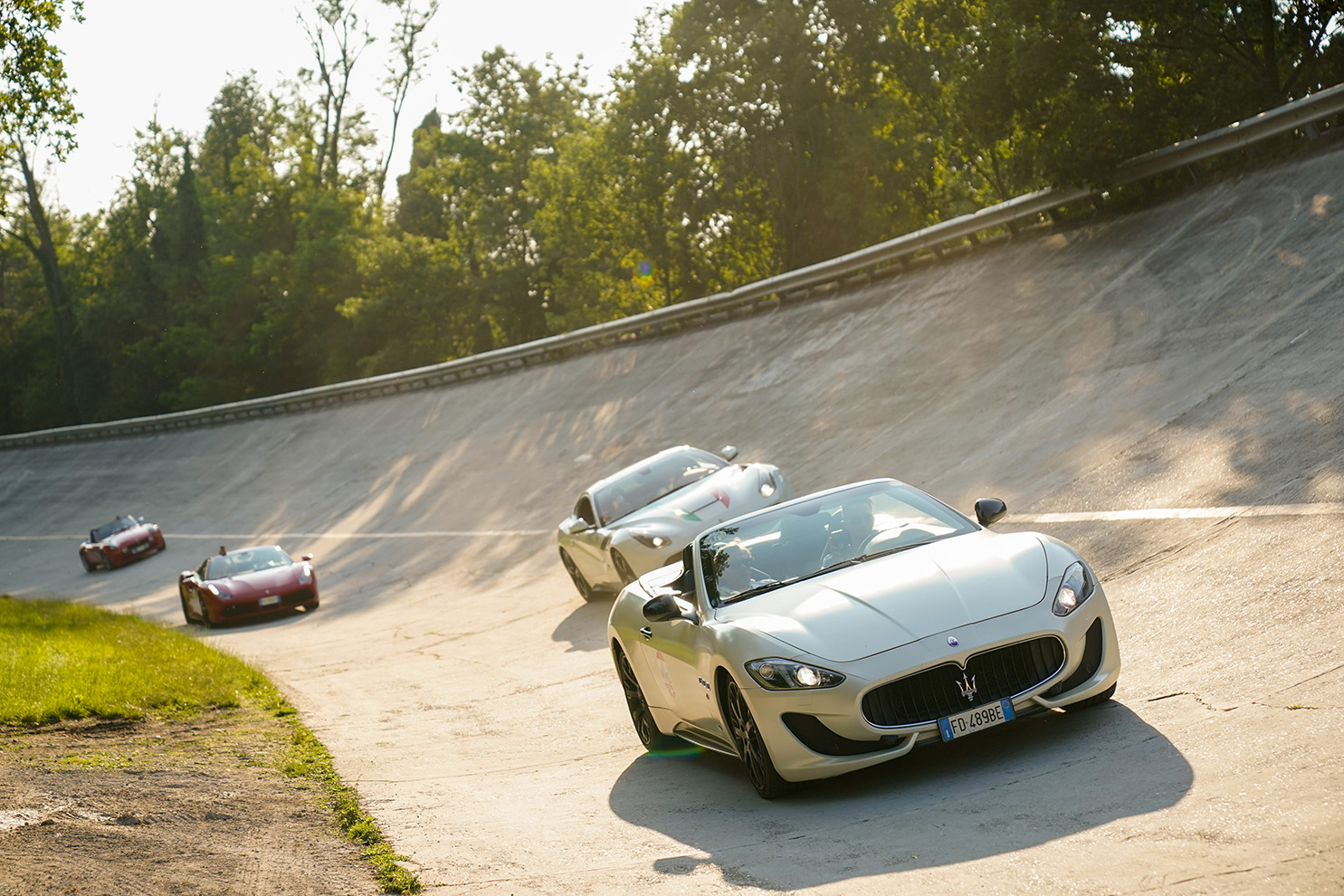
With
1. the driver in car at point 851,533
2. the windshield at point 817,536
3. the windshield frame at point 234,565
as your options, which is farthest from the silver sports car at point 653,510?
the windshield frame at point 234,565

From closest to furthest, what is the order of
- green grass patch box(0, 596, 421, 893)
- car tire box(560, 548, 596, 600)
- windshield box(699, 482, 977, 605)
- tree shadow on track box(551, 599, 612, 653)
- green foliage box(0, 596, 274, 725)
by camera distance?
green grass patch box(0, 596, 421, 893), windshield box(699, 482, 977, 605), green foliage box(0, 596, 274, 725), tree shadow on track box(551, 599, 612, 653), car tire box(560, 548, 596, 600)

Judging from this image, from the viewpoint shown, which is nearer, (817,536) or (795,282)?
(817,536)

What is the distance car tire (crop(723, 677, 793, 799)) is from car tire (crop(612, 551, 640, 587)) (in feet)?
25.0

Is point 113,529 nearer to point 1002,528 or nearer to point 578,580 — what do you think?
point 578,580

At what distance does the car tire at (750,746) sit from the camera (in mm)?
6574

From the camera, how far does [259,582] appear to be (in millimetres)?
22406

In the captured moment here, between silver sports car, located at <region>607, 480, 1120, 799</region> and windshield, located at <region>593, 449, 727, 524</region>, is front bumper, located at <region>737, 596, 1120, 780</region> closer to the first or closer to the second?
silver sports car, located at <region>607, 480, 1120, 799</region>

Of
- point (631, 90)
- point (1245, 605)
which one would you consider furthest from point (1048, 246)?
point (631, 90)

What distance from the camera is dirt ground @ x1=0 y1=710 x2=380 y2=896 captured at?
554 cm

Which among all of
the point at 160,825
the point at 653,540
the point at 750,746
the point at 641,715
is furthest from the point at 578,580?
the point at 160,825

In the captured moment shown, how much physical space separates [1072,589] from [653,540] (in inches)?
315

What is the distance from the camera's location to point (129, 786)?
737 centimetres

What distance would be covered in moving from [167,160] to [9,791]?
10047 centimetres

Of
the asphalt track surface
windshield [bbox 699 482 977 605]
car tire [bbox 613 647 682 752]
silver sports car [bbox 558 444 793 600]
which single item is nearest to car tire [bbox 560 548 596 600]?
silver sports car [bbox 558 444 793 600]
